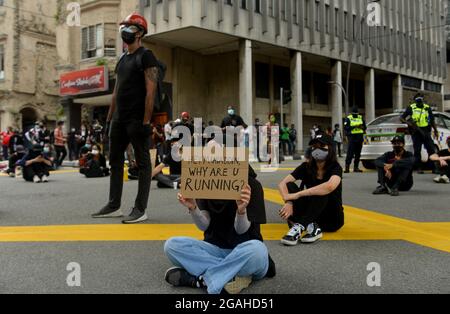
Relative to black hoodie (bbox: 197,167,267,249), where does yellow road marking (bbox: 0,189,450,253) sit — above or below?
below

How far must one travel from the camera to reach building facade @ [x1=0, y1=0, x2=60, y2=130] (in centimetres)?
2873

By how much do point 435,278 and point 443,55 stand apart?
1867 inches

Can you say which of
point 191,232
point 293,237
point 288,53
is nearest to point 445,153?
point 293,237

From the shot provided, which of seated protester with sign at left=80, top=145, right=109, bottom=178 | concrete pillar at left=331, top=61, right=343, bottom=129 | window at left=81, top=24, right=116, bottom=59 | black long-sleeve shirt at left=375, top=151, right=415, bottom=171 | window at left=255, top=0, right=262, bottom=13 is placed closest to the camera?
black long-sleeve shirt at left=375, top=151, right=415, bottom=171

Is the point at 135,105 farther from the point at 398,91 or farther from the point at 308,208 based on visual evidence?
the point at 398,91

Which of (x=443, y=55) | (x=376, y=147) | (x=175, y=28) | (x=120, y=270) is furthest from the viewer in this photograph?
(x=443, y=55)

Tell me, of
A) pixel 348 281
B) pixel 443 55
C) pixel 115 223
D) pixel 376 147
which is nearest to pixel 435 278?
pixel 348 281

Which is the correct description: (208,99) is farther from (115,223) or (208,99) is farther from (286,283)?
(286,283)

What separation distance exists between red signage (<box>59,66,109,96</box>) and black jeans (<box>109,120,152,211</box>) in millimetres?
18544

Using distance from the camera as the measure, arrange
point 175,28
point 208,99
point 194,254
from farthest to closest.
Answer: point 208,99
point 175,28
point 194,254

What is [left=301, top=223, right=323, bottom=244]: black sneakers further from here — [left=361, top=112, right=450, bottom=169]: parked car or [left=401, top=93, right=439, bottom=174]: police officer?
[left=361, top=112, right=450, bottom=169]: parked car

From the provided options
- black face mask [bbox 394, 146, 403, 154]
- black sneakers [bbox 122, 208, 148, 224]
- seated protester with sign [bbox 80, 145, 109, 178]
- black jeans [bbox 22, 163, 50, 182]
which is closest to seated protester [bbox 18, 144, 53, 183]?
black jeans [bbox 22, 163, 50, 182]

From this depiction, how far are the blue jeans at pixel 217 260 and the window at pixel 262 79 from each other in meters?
27.1

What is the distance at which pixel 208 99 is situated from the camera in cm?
2897
